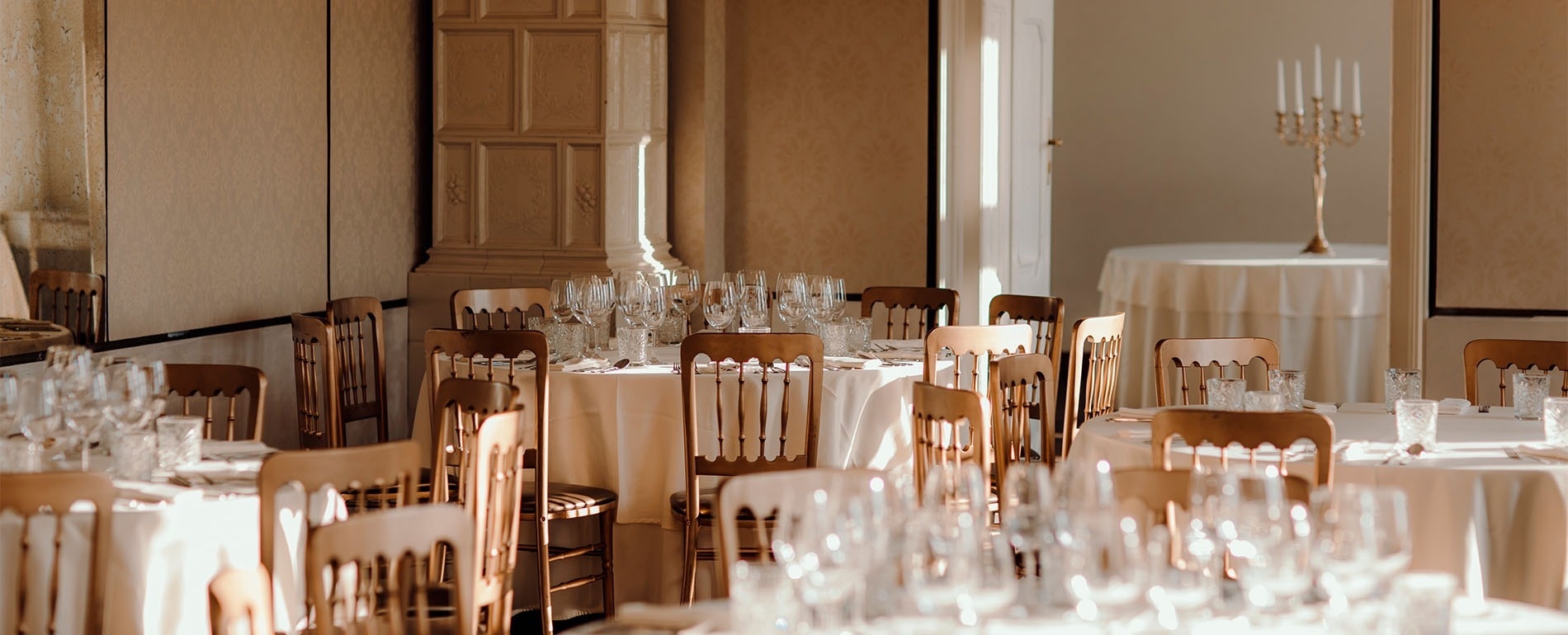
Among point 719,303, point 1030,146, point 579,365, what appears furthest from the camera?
point 1030,146

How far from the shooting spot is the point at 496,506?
3492 millimetres

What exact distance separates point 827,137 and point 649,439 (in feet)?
9.48

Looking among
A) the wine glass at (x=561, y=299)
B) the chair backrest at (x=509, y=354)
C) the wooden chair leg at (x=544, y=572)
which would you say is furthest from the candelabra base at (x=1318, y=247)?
the wooden chair leg at (x=544, y=572)

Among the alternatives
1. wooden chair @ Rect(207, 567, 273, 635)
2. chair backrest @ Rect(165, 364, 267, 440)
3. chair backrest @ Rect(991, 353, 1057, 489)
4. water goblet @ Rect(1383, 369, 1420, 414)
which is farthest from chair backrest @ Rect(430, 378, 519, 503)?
water goblet @ Rect(1383, 369, 1420, 414)

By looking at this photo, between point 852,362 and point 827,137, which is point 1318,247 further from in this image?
point 852,362

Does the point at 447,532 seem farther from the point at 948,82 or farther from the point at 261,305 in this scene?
the point at 948,82

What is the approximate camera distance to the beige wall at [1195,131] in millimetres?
10930

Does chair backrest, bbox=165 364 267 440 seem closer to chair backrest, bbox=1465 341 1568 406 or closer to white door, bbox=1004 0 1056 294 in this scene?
chair backrest, bbox=1465 341 1568 406

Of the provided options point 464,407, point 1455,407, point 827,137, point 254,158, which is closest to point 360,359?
point 254,158

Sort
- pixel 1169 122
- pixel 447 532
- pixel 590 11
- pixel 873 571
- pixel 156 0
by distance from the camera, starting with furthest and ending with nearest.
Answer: pixel 1169 122 → pixel 590 11 → pixel 156 0 → pixel 447 532 → pixel 873 571

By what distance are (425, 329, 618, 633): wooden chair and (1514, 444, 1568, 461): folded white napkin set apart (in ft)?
8.33

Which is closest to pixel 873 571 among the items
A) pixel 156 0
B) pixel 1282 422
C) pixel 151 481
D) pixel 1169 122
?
pixel 1282 422

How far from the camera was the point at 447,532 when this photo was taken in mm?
2465

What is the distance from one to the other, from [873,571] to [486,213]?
206 inches
